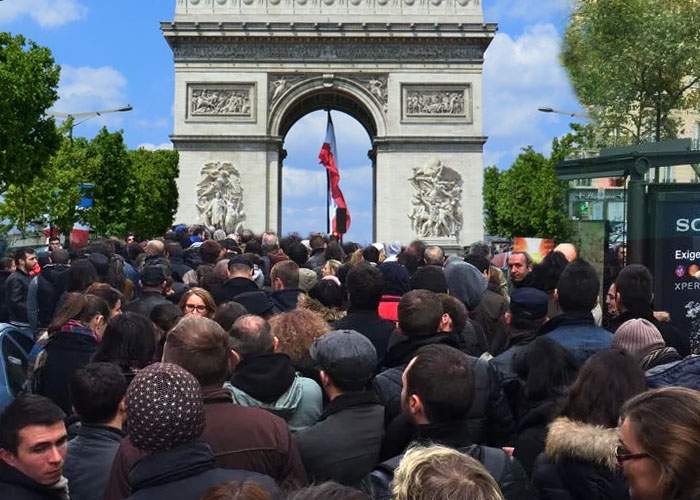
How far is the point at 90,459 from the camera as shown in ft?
18.1

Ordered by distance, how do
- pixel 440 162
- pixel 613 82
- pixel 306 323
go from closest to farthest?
pixel 306 323 < pixel 613 82 < pixel 440 162

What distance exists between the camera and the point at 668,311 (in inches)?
397

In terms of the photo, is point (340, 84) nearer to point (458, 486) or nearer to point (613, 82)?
point (613, 82)

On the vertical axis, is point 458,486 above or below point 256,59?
below

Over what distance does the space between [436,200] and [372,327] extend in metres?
36.0

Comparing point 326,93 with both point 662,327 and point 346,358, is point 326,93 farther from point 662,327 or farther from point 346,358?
point 346,358

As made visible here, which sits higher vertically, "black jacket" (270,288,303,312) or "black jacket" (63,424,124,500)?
"black jacket" (270,288,303,312)

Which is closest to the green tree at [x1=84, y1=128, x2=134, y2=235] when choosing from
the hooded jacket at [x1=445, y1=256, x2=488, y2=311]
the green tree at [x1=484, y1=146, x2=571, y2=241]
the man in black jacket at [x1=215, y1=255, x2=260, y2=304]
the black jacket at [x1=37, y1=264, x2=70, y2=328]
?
the green tree at [x1=484, y1=146, x2=571, y2=241]

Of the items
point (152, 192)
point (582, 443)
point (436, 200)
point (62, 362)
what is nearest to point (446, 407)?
point (582, 443)

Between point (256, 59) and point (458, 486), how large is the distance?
42443mm

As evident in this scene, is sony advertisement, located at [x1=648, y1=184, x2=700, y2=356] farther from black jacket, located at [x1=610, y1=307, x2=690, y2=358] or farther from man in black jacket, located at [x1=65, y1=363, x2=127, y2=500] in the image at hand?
man in black jacket, located at [x1=65, y1=363, x2=127, y2=500]

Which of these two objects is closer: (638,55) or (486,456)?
(486,456)

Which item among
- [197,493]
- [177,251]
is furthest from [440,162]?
[197,493]

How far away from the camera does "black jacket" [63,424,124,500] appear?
17.9ft
